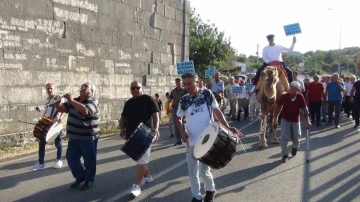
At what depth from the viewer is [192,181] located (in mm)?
6188

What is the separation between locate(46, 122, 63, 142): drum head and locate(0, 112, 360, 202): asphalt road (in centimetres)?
68

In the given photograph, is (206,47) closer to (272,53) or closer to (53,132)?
(272,53)

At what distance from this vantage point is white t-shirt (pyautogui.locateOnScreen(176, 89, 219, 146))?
20.3ft

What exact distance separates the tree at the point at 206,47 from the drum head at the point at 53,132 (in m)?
22.5

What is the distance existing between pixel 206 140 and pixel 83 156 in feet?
8.01

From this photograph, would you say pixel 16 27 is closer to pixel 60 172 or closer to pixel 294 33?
pixel 60 172

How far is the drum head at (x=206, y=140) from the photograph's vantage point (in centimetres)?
577

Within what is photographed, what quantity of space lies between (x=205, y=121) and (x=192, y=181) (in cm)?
85

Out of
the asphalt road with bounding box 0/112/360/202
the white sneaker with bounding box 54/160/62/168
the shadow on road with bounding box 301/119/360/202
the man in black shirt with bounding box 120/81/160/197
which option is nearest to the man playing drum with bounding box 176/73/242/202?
the asphalt road with bounding box 0/112/360/202

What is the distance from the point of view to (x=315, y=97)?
53.3 feet

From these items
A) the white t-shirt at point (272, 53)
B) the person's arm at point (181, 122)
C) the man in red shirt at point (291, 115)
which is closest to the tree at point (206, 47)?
the white t-shirt at point (272, 53)

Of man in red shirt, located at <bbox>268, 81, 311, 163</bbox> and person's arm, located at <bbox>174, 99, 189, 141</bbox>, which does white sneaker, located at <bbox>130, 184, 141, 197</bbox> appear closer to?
person's arm, located at <bbox>174, 99, 189, 141</bbox>

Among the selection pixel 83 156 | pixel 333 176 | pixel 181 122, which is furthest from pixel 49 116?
pixel 333 176

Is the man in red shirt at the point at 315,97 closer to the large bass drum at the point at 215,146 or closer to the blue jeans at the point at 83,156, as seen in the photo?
the blue jeans at the point at 83,156
